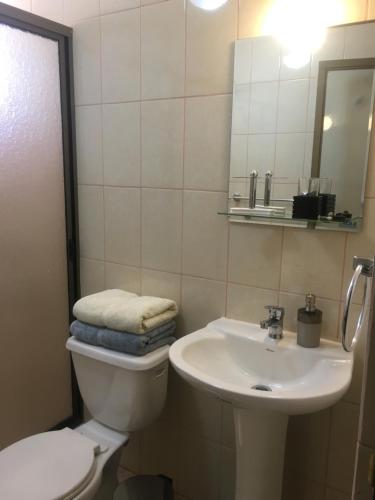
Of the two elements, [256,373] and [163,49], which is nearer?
[256,373]

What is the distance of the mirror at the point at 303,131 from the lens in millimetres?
1202

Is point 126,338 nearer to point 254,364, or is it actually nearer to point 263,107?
point 254,364

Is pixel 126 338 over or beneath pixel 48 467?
over

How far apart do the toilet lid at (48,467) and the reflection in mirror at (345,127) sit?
1.14 meters

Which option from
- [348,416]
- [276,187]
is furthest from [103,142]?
[348,416]

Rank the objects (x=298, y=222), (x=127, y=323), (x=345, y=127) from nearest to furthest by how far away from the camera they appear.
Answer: (x=345, y=127) → (x=298, y=222) → (x=127, y=323)

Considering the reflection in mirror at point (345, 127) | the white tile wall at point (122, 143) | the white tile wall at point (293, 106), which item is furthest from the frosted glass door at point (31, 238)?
the reflection in mirror at point (345, 127)

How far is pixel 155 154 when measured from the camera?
5.23 ft

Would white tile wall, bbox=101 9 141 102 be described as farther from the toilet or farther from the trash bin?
the trash bin

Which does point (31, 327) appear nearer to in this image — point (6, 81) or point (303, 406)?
point (6, 81)

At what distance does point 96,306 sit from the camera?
1.55 m

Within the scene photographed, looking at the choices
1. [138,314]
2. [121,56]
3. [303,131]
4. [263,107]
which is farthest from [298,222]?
[121,56]

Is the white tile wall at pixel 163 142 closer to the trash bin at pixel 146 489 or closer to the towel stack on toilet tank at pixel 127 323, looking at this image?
the towel stack on toilet tank at pixel 127 323

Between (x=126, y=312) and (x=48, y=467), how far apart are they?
538 mm
